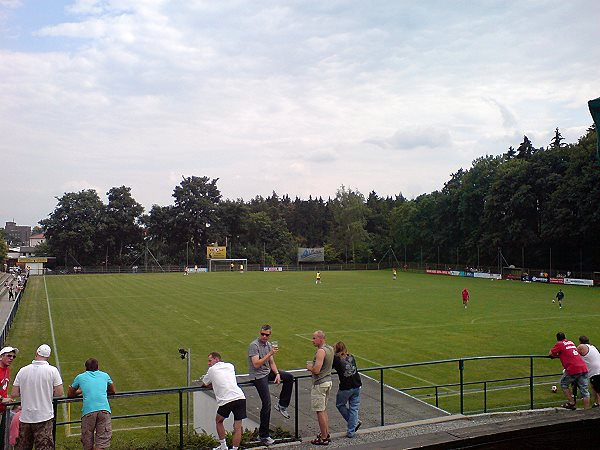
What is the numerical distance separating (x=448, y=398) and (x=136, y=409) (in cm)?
811

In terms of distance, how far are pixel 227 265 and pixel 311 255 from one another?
1453 cm

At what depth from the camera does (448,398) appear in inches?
640

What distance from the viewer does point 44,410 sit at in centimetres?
791

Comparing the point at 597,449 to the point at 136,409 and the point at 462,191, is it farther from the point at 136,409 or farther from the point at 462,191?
the point at 462,191

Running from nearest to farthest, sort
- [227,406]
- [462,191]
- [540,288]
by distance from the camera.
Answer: [227,406]
[540,288]
[462,191]

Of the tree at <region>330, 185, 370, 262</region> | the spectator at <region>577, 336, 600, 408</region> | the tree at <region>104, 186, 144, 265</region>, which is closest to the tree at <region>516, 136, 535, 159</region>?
the tree at <region>330, 185, 370, 262</region>

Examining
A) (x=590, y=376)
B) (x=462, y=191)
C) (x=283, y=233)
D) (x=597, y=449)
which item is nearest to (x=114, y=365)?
(x=590, y=376)

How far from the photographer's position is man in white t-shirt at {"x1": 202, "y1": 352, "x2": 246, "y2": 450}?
28.1 feet

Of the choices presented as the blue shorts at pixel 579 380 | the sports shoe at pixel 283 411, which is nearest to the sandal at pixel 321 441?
the sports shoe at pixel 283 411

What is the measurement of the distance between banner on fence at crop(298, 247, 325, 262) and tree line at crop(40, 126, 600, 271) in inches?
212

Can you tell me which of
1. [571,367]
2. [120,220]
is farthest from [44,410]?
[120,220]

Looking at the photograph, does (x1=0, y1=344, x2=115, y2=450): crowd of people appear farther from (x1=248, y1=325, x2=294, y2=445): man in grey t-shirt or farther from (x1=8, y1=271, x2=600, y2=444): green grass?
(x1=8, y1=271, x2=600, y2=444): green grass

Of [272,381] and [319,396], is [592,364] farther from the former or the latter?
[272,381]

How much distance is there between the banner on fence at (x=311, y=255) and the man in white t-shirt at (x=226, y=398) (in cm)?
9728
